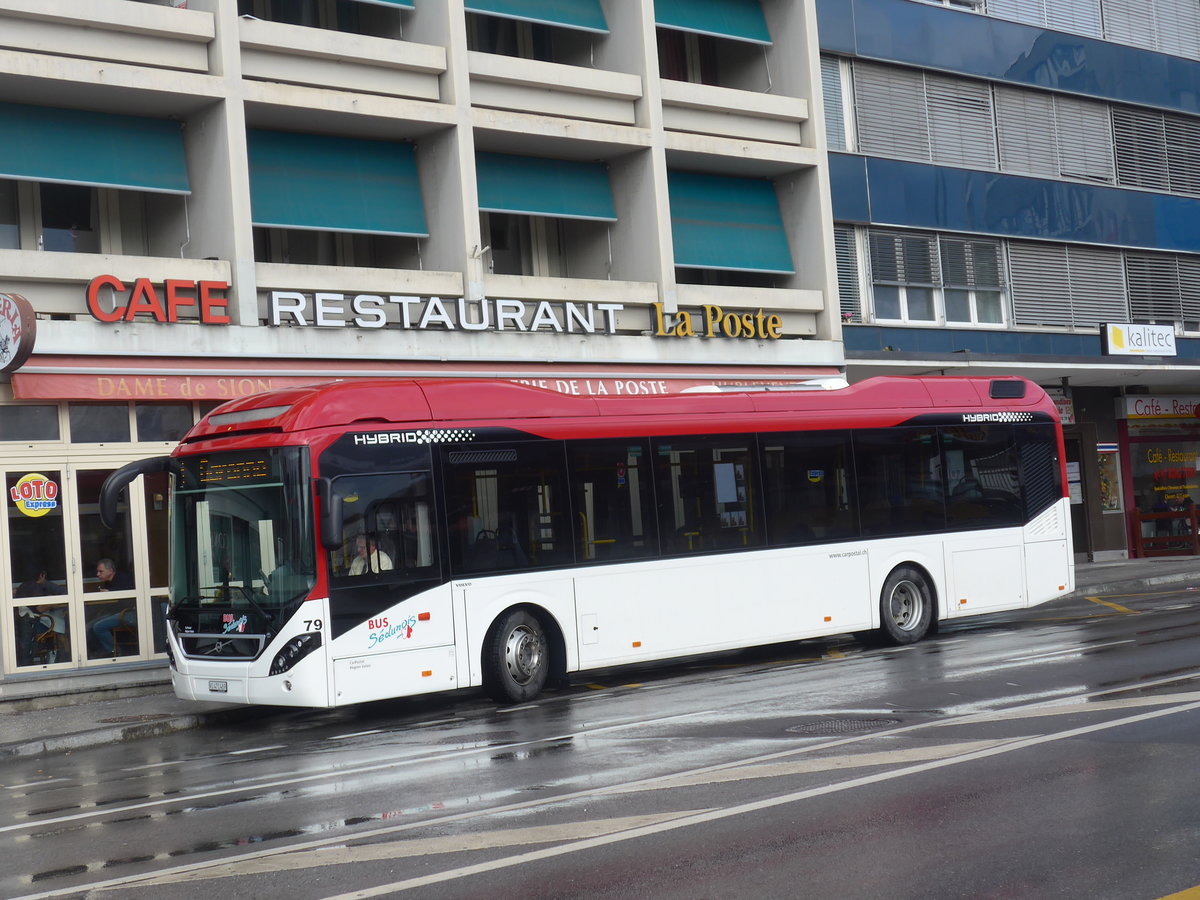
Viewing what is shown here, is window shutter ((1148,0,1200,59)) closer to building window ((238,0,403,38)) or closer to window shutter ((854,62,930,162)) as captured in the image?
window shutter ((854,62,930,162))

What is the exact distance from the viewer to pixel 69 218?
18609 mm

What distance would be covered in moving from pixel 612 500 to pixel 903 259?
1377 cm

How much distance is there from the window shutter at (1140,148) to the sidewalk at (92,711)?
76.2 feet

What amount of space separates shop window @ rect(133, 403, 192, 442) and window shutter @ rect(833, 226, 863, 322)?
40.9ft

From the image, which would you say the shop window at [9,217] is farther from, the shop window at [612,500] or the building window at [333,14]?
the shop window at [612,500]

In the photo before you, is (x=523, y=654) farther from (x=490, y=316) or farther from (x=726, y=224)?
(x=726, y=224)

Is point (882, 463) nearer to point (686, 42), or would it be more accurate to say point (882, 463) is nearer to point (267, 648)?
point (267, 648)

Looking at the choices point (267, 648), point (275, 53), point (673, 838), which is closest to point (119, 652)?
point (267, 648)

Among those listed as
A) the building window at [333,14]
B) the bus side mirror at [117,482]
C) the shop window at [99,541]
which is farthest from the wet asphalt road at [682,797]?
the building window at [333,14]

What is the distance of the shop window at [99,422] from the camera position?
1736cm

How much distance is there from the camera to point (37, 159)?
1747 centimetres

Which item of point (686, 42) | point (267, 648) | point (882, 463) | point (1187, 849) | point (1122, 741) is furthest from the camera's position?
point (686, 42)

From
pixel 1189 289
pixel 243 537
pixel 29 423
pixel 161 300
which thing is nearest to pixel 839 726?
pixel 243 537

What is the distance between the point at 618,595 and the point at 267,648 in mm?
3787
